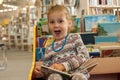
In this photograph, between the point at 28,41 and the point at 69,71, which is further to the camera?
the point at 28,41

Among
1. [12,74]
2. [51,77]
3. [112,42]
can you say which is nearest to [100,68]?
[112,42]

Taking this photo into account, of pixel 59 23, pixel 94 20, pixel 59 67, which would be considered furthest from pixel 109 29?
pixel 59 67

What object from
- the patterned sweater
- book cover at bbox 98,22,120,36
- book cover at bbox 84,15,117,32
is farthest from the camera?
book cover at bbox 84,15,117,32

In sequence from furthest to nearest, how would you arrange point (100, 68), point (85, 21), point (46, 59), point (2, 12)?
point (2, 12) < point (85, 21) < point (100, 68) < point (46, 59)

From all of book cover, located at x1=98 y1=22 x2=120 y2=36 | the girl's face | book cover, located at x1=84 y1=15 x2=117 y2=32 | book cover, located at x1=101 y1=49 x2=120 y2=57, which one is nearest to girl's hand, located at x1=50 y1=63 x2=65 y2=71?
the girl's face

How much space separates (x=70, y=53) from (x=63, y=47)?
69 millimetres

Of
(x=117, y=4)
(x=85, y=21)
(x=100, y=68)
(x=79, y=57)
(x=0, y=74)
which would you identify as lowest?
(x=0, y=74)

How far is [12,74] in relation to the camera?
5859 millimetres

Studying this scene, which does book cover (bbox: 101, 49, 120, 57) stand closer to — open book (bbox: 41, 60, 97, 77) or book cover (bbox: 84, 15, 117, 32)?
open book (bbox: 41, 60, 97, 77)

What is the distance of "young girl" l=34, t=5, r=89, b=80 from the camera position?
1.86 meters

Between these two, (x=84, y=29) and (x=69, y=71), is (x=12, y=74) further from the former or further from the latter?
A: (x=69, y=71)

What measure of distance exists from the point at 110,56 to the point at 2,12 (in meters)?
23.6

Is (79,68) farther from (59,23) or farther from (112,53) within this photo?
(112,53)

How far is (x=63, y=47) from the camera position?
1.94 metres
